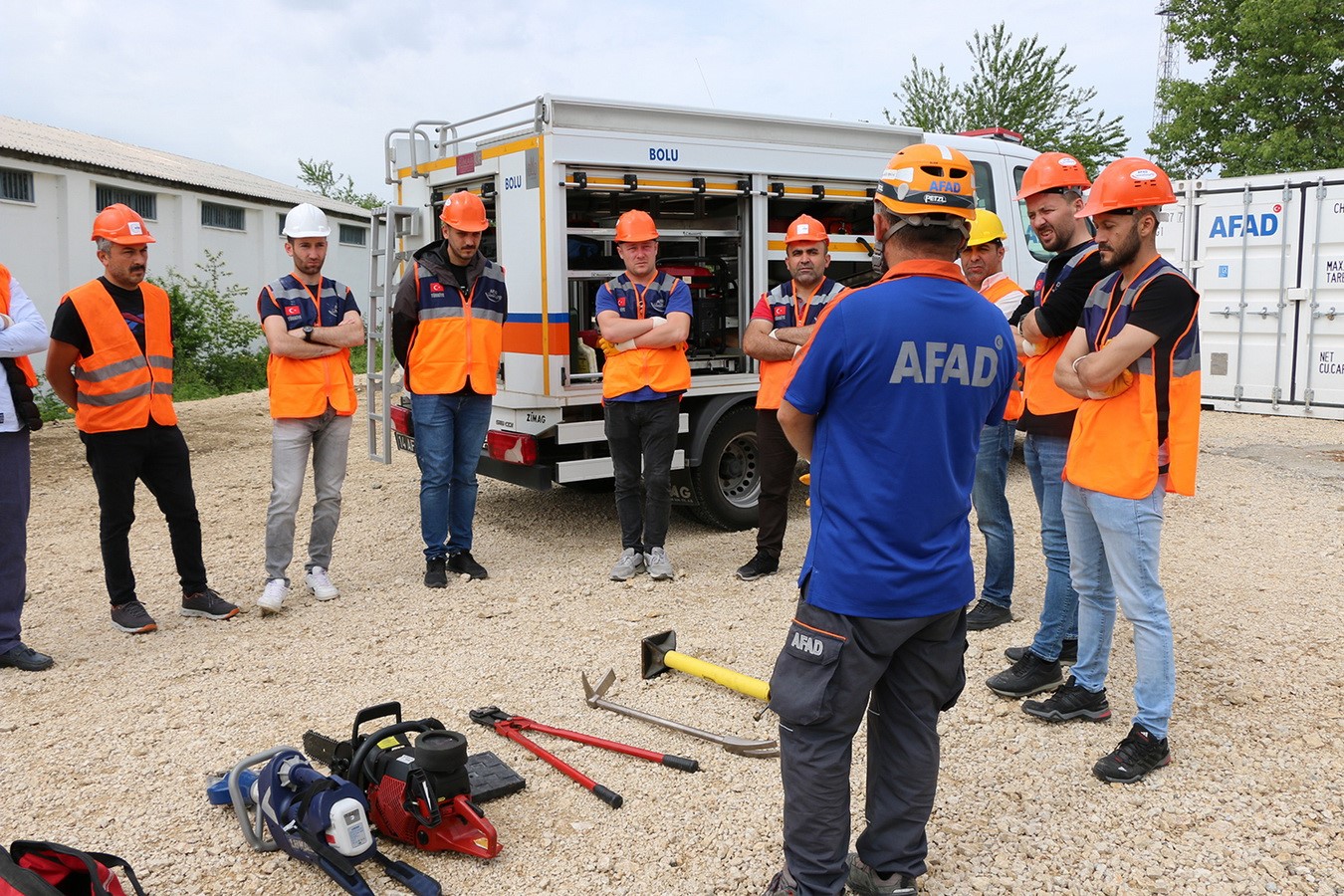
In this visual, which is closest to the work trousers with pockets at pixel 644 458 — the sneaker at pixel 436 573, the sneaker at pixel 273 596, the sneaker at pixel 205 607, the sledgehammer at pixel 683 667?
the sneaker at pixel 436 573

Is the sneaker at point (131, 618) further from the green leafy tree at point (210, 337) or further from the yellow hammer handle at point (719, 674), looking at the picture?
the green leafy tree at point (210, 337)

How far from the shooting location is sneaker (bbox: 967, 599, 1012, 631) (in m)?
5.01

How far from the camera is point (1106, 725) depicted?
391 cm

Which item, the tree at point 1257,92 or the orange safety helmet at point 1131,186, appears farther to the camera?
the tree at point 1257,92

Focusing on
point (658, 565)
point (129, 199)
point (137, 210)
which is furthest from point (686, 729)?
point (137, 210)

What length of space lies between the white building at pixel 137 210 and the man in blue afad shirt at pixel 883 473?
17790mm

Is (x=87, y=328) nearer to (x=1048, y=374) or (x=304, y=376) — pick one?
(x=304, y=376)

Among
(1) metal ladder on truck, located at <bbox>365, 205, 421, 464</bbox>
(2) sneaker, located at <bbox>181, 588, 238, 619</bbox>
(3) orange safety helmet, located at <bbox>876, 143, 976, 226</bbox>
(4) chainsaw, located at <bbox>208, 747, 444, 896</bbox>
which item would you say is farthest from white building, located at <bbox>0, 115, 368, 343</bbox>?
(3) orange safety helmet, located at <bbox>876, 143, 976, 226</bbox>

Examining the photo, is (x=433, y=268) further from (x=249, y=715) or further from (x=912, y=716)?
(x=912, y=716)

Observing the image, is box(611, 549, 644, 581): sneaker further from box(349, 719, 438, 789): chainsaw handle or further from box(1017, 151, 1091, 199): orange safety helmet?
box(1017, 151, 1091, 199): orange safety helmet

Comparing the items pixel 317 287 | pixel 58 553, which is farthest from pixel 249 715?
pixel 58 553

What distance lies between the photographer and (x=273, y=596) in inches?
213

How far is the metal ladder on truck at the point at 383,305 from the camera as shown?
6723 mm

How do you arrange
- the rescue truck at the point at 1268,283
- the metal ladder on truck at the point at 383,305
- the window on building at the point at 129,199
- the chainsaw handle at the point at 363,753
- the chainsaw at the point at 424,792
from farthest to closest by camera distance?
the window on building at the point at 129,199 < the rescue truck at the point at 1268,283 < the metal ladder on truck at the point at 383,305 < the chainsaw handle at the point at 363,753 < the chainsaw at the point at 424,792
